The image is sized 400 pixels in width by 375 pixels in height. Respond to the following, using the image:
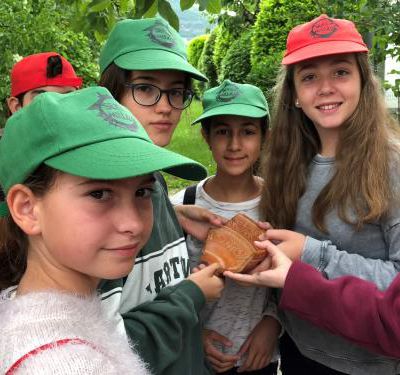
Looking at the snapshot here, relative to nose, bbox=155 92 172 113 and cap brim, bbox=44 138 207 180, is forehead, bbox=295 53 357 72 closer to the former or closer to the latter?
nose, bbox=155 92 172 113

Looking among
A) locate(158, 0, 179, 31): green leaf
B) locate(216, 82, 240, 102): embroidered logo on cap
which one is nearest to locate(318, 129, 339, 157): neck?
locate(216, 82, 240, 102): embroidered logo on cap

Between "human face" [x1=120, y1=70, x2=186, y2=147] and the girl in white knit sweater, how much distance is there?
71cm

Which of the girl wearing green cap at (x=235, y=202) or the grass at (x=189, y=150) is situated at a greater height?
the girl wearing green cap at (x=235, y=202)

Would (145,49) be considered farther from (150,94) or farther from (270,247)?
(270,247)

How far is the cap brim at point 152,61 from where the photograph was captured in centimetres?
181

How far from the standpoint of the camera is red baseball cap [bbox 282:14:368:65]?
191 cm

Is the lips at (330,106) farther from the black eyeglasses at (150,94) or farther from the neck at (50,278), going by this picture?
the neck at (50,278)

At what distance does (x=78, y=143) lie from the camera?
104 centimetres

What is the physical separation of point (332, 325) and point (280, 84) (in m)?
1.20

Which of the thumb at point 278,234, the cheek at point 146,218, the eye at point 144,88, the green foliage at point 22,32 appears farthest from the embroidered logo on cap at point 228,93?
the green foliage at point 22,32

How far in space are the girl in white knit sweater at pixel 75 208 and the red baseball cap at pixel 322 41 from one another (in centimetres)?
103

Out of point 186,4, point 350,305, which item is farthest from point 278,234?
point 186,4

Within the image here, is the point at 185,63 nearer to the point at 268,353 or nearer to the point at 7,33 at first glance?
the point at 268,353

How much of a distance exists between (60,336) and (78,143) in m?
0.42
